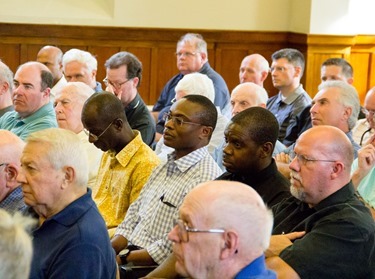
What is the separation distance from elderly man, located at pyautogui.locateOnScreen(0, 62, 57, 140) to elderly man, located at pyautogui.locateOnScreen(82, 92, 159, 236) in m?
0.96

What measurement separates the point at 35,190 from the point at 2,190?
46 cm

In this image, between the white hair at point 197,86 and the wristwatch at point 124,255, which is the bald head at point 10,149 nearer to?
the wristwatch at point 124,255

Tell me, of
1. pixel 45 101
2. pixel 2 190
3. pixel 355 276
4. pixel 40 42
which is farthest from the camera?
pixel 40 42

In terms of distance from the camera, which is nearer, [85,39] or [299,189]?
[299,189]

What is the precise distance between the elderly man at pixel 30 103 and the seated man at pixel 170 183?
4.39 ft

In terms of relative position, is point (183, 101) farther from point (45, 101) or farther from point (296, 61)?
point (296, 61)

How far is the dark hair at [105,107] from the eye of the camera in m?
3.84

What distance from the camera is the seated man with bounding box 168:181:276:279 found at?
206 cm

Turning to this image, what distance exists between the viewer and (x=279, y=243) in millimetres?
2777

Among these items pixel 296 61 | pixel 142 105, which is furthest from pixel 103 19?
pixel 142 105

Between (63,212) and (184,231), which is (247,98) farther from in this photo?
(184,231)

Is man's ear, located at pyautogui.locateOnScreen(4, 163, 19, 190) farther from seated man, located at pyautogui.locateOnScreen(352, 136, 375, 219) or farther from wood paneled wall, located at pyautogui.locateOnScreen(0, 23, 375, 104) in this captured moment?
wood paneled wall, located at pyautogui.locateOnScreen(0, 23, 375, 104)

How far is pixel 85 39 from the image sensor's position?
334 inches

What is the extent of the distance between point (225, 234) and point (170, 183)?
1.45 meters
